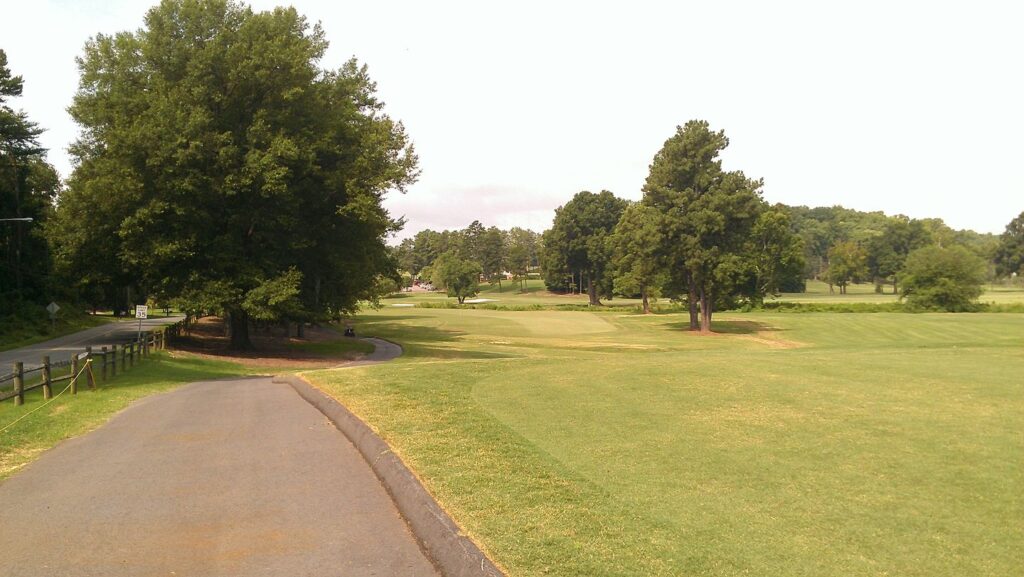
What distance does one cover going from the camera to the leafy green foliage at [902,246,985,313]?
247 ft

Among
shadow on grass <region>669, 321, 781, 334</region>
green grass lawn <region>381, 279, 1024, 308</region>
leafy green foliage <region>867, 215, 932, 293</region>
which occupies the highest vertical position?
leafy green foliage <region>867, 215, 932, 293</region>

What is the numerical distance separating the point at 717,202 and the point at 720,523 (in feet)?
168

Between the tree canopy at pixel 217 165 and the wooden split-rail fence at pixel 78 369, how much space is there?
3.69 metres

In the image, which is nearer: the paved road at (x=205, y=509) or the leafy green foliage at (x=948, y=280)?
the paved road at (x=205, y=509)

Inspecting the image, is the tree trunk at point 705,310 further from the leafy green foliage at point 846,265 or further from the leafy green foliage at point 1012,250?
the leafy green foliage at point 1012,250

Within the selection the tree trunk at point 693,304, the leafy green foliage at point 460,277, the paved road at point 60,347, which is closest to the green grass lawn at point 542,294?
the leafy green foliage at point 460,277

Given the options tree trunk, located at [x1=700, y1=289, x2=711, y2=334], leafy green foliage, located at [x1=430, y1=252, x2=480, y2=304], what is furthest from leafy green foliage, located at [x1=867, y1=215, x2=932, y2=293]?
tree trunk, located at [x1=700, y1=289, x2=711, y2=334]

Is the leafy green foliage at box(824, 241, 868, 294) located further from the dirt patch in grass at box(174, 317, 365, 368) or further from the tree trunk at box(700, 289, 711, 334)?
the dirt patch in grass at box(174, 317, 365, 368)

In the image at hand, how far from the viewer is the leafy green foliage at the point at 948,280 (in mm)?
75250

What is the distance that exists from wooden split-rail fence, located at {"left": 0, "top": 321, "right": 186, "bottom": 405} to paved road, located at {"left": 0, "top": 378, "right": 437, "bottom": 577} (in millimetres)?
5134

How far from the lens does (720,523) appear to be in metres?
6.32

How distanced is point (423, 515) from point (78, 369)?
54.1 feet

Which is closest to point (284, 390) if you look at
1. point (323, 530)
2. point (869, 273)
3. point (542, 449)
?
point (542, 449)

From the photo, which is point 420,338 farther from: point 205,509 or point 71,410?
point 205,509
